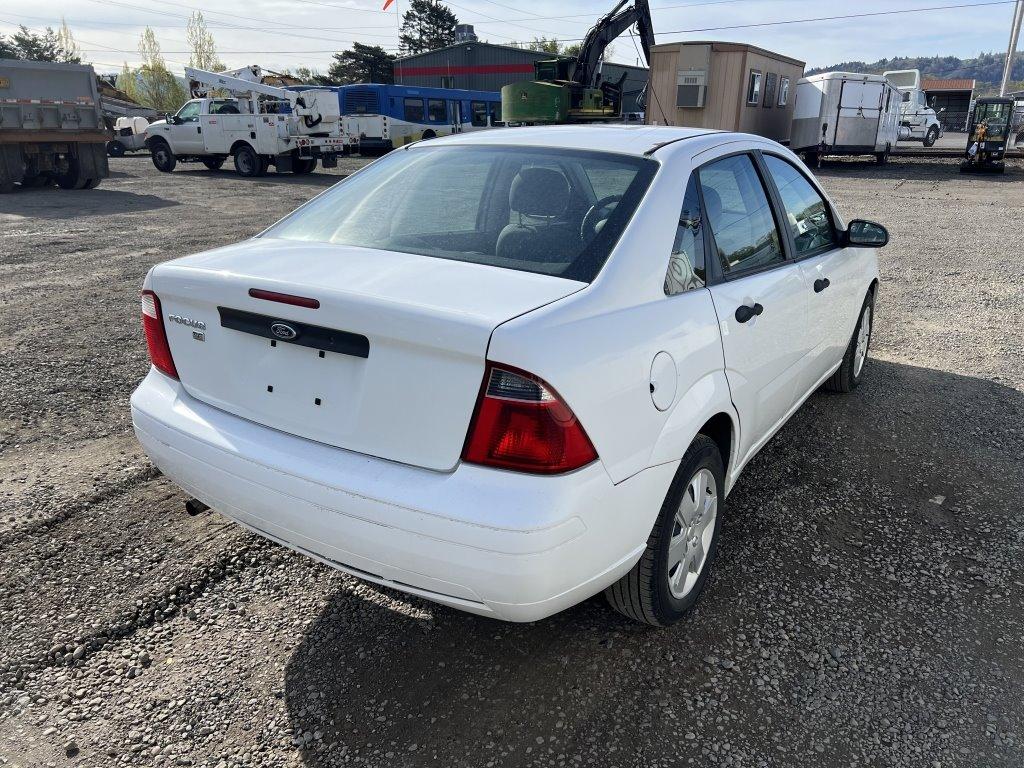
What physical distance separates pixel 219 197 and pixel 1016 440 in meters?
15.8

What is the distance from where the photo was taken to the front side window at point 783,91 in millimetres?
25250

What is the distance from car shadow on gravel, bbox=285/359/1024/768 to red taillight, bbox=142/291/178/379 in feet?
3.37

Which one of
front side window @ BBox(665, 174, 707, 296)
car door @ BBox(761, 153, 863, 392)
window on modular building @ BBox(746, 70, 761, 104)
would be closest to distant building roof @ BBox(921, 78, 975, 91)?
window on modular building @ BBox(746, 70, 761, 104)

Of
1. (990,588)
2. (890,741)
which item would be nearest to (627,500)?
(890,741)

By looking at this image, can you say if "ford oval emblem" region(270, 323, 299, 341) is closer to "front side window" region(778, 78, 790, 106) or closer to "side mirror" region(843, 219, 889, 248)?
"side mirror" region(843, 219, 889, 248)

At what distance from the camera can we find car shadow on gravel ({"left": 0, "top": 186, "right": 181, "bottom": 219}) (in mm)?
13414

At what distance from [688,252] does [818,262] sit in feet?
4.57

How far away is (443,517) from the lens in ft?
6.29

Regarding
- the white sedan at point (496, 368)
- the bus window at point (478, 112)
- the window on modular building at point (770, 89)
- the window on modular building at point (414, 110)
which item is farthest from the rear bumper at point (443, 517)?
the bus window at point (478, 112)

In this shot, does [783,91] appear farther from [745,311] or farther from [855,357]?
[745,311]

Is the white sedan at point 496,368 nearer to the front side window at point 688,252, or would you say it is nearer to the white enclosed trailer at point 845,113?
the front side window at point 688,252

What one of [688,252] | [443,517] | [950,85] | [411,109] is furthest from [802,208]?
[950,85]

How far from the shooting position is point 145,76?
5731cm

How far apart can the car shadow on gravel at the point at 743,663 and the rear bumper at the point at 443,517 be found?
1.48ft
